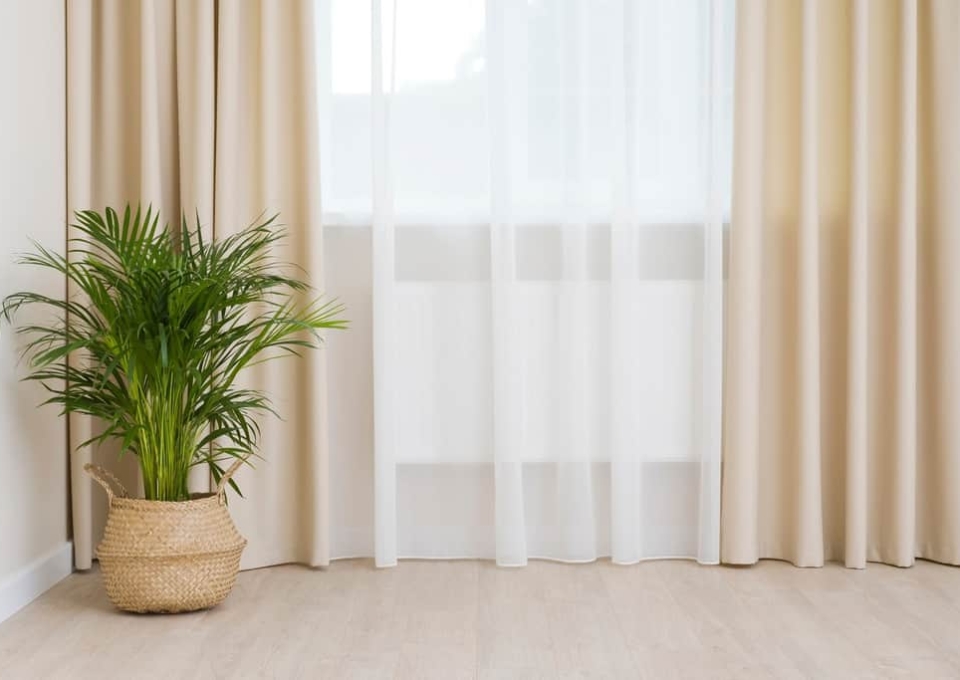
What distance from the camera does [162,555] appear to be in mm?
2248

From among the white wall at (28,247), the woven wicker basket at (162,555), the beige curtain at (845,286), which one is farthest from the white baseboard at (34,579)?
the beige curtain at (845,286)

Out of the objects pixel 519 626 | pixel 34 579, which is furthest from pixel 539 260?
pixel 34 579

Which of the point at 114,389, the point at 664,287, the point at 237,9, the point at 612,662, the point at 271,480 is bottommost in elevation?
the point at 612,662

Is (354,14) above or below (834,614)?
above

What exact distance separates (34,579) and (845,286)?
214cm

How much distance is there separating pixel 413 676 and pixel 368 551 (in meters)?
0.94

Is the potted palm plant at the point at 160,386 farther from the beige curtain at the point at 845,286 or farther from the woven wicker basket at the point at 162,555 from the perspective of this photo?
the beige curtain at the point at 845,286

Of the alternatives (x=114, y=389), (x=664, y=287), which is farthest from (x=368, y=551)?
(x=664, y=287)

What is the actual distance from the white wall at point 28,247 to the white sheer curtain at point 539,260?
0.68 meters

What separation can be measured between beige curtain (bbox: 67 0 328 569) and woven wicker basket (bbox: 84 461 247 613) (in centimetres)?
40

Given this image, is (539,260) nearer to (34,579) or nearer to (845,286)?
(845,286)

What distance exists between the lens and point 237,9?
105 inches

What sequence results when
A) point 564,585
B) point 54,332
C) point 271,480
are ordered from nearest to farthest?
point 54,332 < point 564,585 < point 271,480

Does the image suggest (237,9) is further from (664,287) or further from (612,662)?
(612,662)
